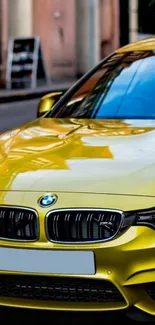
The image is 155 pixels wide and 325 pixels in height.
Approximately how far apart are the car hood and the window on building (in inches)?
1095

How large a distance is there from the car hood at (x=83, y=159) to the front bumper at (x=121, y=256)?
0.06 meters

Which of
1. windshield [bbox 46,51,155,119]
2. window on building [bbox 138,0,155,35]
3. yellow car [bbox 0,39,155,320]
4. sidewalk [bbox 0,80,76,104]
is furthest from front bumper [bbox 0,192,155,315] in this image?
window on building [bbox 138,0,155,35]

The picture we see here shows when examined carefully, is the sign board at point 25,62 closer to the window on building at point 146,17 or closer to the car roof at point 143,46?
the window on building at point 146,17

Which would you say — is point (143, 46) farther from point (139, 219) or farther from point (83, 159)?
point (139, 219)

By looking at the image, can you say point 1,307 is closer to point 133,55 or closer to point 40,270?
point 40,270

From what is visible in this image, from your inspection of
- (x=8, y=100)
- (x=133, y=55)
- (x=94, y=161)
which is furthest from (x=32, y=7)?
(x=94, y=161)

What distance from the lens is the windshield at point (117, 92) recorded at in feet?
17.2

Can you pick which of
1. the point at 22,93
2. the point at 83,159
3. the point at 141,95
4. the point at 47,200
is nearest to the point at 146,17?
the point at 22,93

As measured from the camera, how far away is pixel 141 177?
3.92 metres

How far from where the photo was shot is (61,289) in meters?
3.85

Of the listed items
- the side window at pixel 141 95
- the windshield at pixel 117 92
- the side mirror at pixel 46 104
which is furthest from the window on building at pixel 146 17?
the side window at pixel 141 95

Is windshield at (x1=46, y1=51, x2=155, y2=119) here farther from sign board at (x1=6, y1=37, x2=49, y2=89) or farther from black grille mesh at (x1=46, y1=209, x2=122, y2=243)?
sign board at (x1=6, y1=37, x2=49, y2=89)

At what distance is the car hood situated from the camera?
392cm

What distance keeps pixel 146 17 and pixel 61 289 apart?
2990cm
